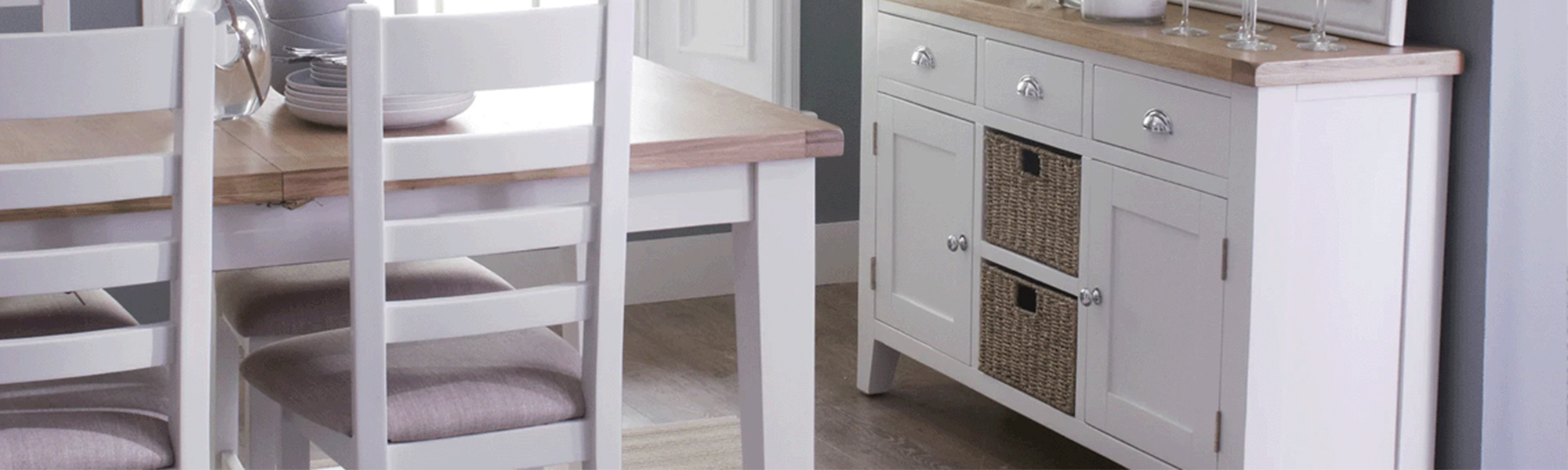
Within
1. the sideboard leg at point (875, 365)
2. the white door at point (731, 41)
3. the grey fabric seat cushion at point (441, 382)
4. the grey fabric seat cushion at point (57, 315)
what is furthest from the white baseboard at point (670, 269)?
the grey fabric seat cushion at point (441, 382)

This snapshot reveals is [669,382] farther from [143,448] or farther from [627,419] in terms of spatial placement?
[143,448]

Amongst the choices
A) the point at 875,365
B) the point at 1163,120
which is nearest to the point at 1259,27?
the point at 1163,120

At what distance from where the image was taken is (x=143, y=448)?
6.32 ft

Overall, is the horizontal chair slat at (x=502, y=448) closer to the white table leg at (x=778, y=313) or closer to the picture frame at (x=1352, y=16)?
the white table leg at (x=778, y=313)

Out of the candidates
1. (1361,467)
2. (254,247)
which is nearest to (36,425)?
(254,247)

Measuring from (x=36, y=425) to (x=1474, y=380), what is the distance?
2.09 meters

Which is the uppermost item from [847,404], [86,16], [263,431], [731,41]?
[86,16]

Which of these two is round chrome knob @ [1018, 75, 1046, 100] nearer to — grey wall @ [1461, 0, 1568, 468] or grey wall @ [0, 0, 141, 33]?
grey wall @ [1461, 0, 1568, 468]

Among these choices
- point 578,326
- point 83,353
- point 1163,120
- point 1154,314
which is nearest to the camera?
point 83,353

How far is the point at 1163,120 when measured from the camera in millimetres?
2773

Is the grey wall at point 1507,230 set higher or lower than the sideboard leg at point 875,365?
higher

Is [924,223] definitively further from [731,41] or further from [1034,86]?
[731,41]

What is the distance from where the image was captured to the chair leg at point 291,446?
8.88 ft

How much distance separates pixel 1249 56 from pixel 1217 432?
0.61 m
